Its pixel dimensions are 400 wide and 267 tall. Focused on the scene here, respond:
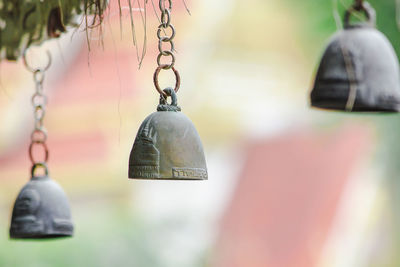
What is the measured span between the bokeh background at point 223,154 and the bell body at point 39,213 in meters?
3.93

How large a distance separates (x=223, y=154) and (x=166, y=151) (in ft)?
16.8

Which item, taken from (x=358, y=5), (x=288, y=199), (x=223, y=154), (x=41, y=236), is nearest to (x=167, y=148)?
(x=358, y=5)

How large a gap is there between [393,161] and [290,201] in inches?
37.5

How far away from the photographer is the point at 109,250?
8.16 m

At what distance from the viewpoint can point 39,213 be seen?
407 cm

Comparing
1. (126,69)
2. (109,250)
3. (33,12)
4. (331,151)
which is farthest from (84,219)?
(33,12)

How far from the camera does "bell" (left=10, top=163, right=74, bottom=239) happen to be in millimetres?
4066

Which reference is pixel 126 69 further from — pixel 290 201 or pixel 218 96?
pixel 290 201

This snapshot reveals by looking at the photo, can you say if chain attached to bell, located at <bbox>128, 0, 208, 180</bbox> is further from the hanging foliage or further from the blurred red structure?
the blurred red structure

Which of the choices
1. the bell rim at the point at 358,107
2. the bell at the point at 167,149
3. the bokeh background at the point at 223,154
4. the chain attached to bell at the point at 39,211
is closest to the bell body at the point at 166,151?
the bell at the point at 167,149

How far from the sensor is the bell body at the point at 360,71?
8.48 ft

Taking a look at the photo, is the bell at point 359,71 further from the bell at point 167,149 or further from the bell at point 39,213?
the bell at point 39,213

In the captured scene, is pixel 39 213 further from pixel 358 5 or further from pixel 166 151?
pixel 358 5

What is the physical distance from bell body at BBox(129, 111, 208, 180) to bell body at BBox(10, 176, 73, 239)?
0.84 metres
